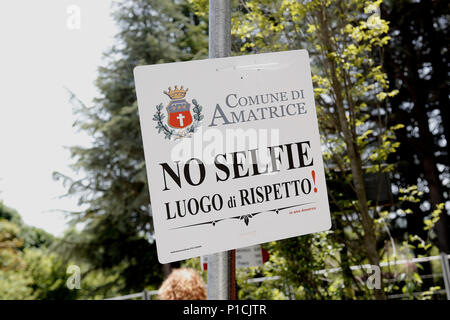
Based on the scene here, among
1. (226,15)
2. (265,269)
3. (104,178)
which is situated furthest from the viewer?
(104,178)

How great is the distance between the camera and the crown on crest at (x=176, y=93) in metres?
1.20

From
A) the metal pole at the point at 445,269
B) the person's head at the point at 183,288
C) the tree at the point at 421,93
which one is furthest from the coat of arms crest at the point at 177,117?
the tree at the point at 421,93

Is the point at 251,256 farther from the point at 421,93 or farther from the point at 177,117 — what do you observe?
the point at 421,93

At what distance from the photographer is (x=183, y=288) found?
8.54ft

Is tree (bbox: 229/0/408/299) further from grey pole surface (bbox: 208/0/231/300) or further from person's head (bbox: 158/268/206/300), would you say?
grey pole surface (bbox: 208/0/231/300)

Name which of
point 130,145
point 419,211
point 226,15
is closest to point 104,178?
point 130,145

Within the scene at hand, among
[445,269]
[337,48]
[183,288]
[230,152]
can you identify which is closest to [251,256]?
A: [183,288]

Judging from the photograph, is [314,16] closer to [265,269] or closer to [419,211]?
[265,269]

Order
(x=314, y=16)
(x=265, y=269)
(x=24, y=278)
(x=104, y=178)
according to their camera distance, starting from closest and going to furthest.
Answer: (x=314, y=16), (x=265, y=269), (x=104, y=178), (x=24, y=278)

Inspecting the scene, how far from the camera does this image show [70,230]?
1026 centimetres

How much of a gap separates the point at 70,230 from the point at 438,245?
27.1 ft

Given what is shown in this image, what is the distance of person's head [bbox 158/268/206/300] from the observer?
2.60m

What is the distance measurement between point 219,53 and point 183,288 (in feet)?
5.67

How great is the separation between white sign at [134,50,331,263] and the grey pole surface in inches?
2.4
